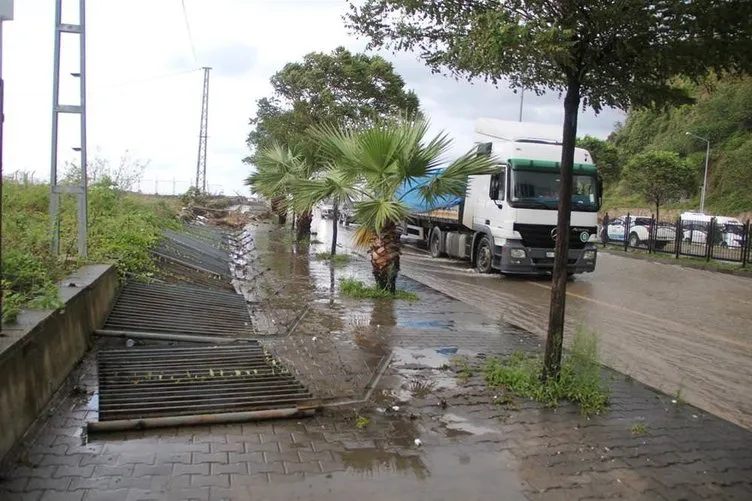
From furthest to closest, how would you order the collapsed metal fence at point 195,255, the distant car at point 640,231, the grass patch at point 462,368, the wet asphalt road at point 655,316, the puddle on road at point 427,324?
the distant car at point 640,231
the collapsed metal fence at point 195,255
the puddle on road at point 427,324
the wet asphalt road at point 655,316
the grass patch at point 462,368

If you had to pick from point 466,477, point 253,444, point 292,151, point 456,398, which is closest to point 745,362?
point 456,398

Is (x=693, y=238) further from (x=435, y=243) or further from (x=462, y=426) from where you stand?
(x=462, y=426)

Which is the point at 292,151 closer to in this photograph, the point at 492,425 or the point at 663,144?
the point at 492,425

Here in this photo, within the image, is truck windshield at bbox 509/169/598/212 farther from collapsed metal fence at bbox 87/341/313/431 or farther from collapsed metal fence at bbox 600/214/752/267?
collapsed metal fence at bbox 600/214/752/267

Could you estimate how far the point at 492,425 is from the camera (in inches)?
187

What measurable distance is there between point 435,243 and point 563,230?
50.6 ft

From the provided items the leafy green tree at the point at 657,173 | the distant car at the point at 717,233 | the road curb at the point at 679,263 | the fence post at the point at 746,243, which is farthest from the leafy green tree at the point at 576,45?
the leafy green tree at the point at 657,173

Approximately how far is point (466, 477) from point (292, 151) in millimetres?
16228

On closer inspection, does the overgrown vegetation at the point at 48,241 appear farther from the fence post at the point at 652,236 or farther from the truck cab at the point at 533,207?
the fence post at the point at 652,236

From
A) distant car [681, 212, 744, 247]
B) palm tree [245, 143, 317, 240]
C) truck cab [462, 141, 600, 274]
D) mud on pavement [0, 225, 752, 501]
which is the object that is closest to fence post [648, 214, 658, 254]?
distant car [681, 212, 744, 247]

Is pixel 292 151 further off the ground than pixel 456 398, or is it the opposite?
pixel 292 151

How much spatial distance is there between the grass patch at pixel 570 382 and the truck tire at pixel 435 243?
566 inches

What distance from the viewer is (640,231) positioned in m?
28.6

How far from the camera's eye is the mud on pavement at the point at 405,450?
358 cm
